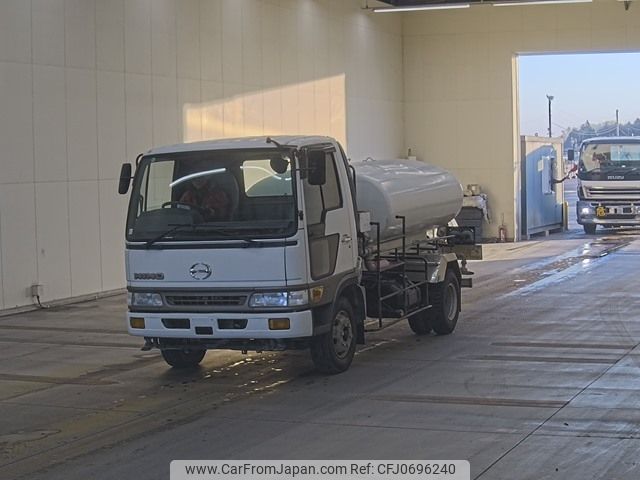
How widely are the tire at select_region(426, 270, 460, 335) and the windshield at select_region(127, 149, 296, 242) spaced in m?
3.89

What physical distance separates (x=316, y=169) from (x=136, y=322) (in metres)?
2.41

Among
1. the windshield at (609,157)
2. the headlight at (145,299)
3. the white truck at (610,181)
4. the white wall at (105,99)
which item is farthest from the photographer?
the windshield at (609,157)

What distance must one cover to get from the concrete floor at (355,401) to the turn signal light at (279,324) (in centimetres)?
66

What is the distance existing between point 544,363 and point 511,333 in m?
2.29

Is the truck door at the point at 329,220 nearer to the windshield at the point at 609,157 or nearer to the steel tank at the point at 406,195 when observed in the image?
the steel tank at the point at 406,195

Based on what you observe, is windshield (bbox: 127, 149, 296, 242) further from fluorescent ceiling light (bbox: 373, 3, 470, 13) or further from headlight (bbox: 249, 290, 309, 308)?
fluorescent ceiling light (bbox: 373, 3, 470, 13)

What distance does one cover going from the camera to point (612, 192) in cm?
3141

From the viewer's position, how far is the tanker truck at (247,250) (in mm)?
10445

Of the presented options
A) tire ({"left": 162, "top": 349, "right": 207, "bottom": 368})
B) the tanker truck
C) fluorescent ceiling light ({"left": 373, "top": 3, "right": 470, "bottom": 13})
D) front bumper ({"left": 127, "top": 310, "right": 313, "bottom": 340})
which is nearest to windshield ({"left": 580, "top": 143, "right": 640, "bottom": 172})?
fluorescent ceiling light ({"left": 373, "top": 3, "right": 470, "bottom": 13})

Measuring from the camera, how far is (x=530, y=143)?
3266 cm

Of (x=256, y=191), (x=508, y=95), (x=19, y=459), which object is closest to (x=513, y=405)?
(x=256, y=191)

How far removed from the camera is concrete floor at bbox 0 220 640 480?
26.3ft

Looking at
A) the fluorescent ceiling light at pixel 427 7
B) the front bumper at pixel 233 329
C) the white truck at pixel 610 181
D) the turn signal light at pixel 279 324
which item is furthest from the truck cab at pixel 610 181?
the turn signal light at pixel 279 324

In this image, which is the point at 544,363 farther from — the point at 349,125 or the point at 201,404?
the point at 349,125
